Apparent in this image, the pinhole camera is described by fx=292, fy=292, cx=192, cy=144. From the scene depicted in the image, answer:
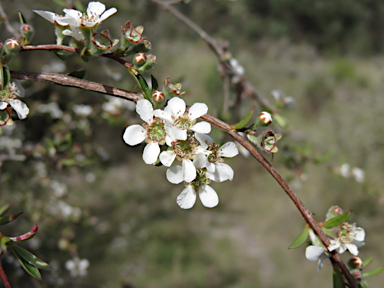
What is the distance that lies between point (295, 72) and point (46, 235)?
23.0ft

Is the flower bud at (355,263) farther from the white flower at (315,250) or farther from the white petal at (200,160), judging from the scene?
the white petal at (200,160)

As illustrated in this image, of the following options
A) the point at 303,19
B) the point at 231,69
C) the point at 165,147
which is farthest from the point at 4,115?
the point at 303,19

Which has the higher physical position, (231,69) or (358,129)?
(231,69)

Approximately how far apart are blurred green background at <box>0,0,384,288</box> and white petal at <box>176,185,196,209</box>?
106 centimetres

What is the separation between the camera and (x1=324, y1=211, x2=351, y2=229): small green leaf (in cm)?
75

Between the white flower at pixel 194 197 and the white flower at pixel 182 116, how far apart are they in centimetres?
16

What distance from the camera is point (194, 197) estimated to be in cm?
76

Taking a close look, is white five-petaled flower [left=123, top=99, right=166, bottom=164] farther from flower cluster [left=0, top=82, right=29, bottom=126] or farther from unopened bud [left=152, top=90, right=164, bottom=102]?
flower cluster [left=0, top=82, right=29, bottom=126]

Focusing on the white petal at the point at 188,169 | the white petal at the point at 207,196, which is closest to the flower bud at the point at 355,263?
the white petal at the point at 207,196

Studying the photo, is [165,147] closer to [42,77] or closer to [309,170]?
[42,77]

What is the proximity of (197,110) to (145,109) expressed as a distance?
12 cm

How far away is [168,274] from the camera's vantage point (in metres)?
3.90

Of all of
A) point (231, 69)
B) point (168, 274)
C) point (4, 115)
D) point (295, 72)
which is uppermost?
point (4, 115)

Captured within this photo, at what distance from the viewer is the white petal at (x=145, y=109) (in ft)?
2.23
